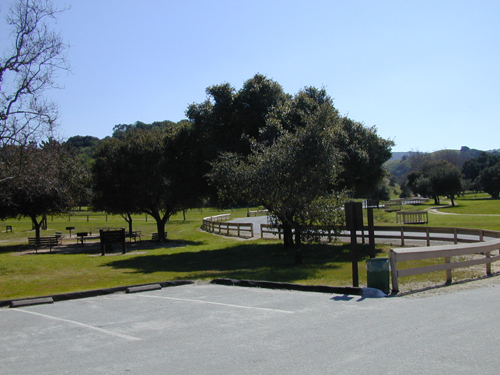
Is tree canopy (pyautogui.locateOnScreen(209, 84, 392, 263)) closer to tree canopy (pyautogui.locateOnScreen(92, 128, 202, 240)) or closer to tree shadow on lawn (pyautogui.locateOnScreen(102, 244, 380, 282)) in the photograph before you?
tree shadow on lawn (pyautogui.locateOnScreen(102, 244, 380, 282))

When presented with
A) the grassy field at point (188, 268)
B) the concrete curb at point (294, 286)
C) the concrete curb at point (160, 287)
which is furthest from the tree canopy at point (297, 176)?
the concrete curb at point (160, 287)

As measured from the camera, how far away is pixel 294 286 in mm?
11398

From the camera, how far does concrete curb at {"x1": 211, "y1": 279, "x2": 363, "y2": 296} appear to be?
10.4m

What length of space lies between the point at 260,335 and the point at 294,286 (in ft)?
15.2

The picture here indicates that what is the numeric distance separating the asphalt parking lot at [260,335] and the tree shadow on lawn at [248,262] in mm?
4480

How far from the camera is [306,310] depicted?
8672mm

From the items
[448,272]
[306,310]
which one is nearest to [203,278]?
[306,310]

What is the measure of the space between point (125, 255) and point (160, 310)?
16.1m

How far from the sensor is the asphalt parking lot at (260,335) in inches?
214

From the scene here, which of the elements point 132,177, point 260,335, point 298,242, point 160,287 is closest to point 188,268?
point 298,242

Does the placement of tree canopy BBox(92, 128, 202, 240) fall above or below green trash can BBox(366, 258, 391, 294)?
above

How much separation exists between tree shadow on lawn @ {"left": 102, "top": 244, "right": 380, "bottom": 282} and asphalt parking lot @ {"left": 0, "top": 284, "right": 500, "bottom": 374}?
4.48 metres

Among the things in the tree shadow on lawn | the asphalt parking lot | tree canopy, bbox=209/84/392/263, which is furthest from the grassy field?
the asphalt parking lot

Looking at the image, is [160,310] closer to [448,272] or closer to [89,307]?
[89,307]
